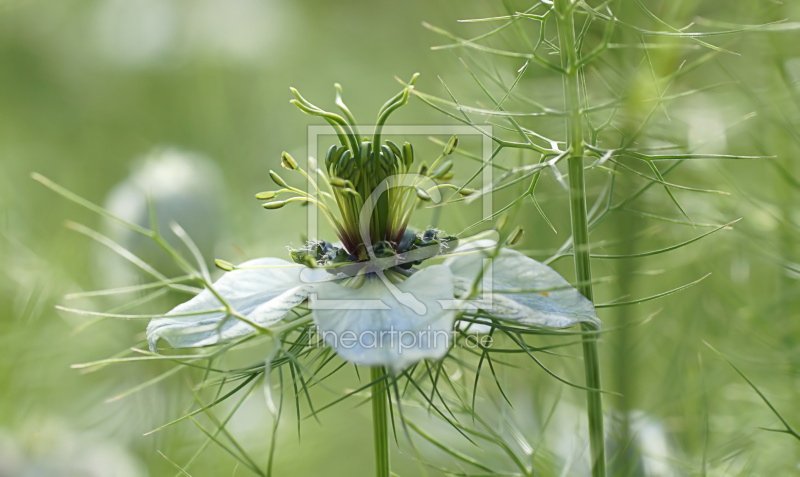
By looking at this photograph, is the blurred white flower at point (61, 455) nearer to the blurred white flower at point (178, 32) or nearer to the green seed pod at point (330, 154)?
the green seed pod at point (330, 154)

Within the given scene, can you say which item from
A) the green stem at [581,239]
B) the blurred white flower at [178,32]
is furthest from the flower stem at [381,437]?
the blurred white flower at [178,32]

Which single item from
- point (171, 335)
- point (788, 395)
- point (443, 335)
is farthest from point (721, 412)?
point (171, 335)

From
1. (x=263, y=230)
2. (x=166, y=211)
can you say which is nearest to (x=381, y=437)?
(x=166, y=211)

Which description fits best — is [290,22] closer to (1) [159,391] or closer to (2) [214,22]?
(2) [214,22]

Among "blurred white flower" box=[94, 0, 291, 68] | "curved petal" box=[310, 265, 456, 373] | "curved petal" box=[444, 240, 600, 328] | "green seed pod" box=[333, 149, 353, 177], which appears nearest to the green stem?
"curved petal" box=[444, 240, 600, 328]

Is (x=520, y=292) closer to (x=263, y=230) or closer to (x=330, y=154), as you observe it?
(x=330, y=154)

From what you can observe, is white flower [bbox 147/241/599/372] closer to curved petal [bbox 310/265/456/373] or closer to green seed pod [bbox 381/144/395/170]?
curved petal [bbox 310/265/456/373]
